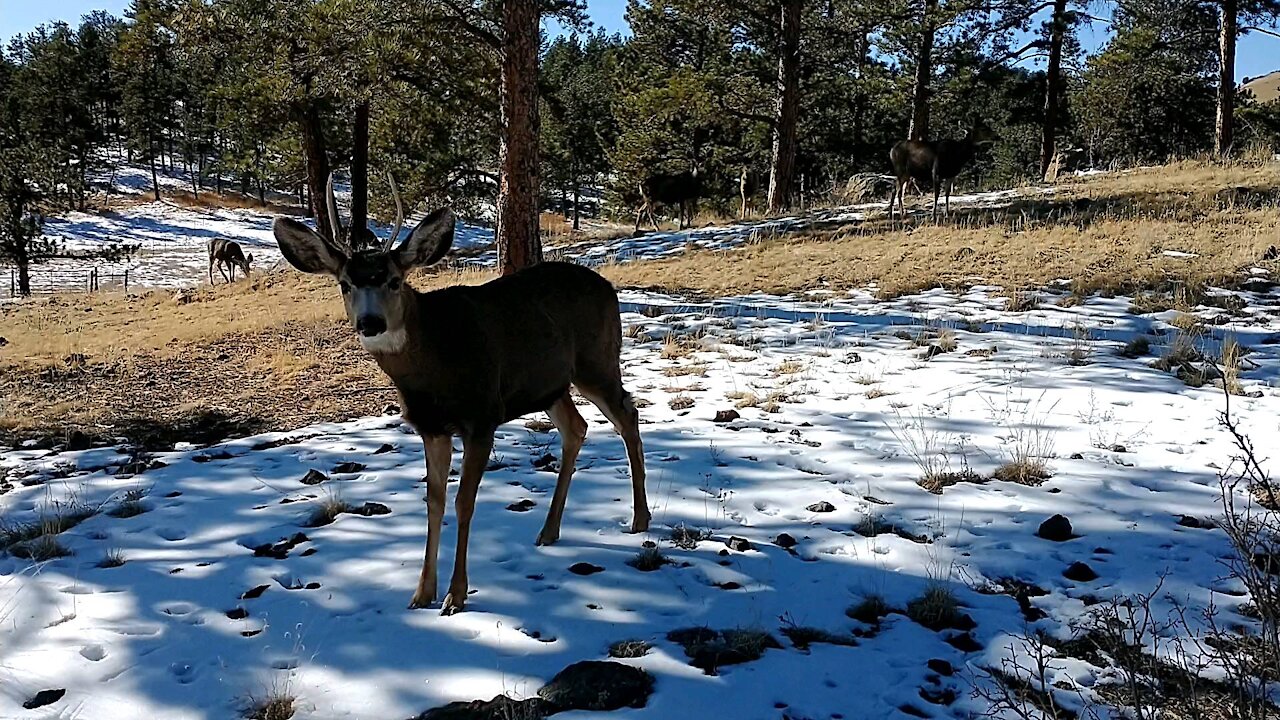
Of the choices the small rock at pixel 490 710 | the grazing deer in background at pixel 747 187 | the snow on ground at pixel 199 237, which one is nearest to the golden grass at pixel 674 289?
the snow on ground at pixel 199 237

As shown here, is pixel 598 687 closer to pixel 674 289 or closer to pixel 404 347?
pixel 404 347

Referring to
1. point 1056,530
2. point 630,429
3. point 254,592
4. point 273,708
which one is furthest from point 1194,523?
point 254,592

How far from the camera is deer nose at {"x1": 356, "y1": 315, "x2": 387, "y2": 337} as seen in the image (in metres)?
3.71

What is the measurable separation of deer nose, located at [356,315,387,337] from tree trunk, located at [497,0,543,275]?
7.47m

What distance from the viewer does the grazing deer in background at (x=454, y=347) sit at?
3891 millimetres

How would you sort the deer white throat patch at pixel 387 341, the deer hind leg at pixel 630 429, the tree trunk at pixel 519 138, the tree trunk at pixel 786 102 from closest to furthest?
the deer white throat patch at pixel 387 341, the deer hind leg at pixel 630 429, the tree trunk at pixel 519 138, the tree trunk at pixel 786 102

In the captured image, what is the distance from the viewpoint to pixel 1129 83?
37750 mm

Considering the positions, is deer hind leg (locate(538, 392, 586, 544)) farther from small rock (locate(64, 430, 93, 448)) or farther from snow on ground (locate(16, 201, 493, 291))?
snow on ground (locate(16, 201, 493, 291))

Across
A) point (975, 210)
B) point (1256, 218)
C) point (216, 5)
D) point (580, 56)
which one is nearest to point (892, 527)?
point (1256, 218)

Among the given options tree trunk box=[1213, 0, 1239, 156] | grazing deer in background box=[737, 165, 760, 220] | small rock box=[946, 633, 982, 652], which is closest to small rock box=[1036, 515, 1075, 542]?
small rock box=[946, 633, 982, 652]

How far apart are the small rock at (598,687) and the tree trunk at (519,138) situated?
8417mm

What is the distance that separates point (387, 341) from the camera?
390 centimetres

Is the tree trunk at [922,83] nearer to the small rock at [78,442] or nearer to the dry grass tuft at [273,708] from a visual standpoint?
the small rock at [78,442]

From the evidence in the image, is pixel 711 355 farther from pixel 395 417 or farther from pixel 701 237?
pixel 701 237
